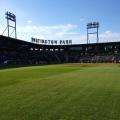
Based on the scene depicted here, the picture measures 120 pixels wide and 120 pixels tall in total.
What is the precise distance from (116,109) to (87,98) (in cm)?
269

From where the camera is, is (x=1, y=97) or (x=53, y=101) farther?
(x=1, y=97)

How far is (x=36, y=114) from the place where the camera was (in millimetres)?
9391

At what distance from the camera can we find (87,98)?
12734 millimetres

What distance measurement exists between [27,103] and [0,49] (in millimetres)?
84036

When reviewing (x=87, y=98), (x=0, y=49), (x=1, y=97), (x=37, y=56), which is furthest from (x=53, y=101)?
(x=37, y=56)

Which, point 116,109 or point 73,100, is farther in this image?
point 73,100

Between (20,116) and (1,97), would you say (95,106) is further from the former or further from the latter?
(1,97)

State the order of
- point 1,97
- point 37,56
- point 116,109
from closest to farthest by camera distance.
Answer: point 116,109, point 1,97, point 37,56

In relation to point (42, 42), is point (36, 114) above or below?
below

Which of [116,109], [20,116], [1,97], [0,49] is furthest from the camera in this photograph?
[0,49]

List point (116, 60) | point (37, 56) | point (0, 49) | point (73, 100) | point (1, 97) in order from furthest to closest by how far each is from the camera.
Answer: point (37, 56), point (116, 60), point (0, 49), point (1, 97), point (73, 100)

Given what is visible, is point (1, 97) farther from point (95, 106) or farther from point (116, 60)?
point (116, 60)

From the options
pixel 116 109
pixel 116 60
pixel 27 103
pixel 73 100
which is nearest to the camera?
pixel 116 109

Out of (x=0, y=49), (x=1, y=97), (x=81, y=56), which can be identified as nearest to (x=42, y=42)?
(x=81, y=56)
